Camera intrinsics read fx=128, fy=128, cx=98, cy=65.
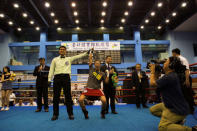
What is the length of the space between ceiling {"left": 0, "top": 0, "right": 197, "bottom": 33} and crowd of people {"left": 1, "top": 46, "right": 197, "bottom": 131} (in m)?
6.69

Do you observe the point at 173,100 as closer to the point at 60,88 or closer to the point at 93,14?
the point at 60,88

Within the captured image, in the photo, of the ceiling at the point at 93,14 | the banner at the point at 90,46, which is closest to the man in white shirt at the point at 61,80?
the ceiling at the point at 93,14

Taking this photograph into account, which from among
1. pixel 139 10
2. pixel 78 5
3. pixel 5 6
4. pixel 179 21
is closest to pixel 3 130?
pixel 78 5

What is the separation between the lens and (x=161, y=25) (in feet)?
39.9

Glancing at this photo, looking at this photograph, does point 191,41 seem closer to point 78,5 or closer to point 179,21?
point 179,21

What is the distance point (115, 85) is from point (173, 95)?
1930mm

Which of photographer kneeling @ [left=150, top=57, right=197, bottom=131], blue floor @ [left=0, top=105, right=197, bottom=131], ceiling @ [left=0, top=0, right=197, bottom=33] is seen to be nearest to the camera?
photographer kneeling @ [left=150, top=57, right=197, bottom=131]

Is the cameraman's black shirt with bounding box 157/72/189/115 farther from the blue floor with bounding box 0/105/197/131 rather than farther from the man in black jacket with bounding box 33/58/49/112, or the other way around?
the man in black jacket with bounding box 33/58/49/112

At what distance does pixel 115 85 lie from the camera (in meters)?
3.50

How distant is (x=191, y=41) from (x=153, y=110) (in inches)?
523

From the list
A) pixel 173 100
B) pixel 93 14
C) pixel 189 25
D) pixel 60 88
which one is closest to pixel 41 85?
pixel 60 88

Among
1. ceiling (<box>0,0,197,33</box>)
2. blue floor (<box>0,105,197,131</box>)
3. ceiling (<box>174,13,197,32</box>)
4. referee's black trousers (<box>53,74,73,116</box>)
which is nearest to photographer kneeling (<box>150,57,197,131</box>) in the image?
blue floor (<box>0,105,197,131</box>)

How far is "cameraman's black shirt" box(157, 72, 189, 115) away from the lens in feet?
5.15

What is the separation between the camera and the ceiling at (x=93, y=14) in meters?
9.05
